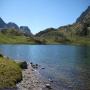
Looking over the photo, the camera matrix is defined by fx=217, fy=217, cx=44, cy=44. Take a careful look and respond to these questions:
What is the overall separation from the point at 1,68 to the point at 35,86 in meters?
6.64

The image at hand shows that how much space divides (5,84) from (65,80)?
588 inches

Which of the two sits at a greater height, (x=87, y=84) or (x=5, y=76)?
(x=5, y=76)

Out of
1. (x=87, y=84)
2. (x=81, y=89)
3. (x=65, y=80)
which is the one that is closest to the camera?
(x=81, y=89)

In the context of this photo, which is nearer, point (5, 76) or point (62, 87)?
point (5, 76)

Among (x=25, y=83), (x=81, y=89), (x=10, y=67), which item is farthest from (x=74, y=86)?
(x=10, y=67)

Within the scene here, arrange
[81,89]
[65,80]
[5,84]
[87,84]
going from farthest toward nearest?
[65,80]
[87,84]
[81,89]
[5,84]

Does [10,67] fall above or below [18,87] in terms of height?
above

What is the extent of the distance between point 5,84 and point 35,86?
5690mm

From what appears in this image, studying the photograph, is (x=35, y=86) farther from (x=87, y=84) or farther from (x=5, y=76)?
(x=87, y=84)

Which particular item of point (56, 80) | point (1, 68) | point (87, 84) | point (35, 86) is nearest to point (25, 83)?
point (35, 86)

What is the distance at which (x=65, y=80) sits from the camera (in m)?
44.7

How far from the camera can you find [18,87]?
35.3m

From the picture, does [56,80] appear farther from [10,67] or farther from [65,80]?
[10,67]

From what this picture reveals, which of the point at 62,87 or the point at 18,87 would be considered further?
the point at 62,87
